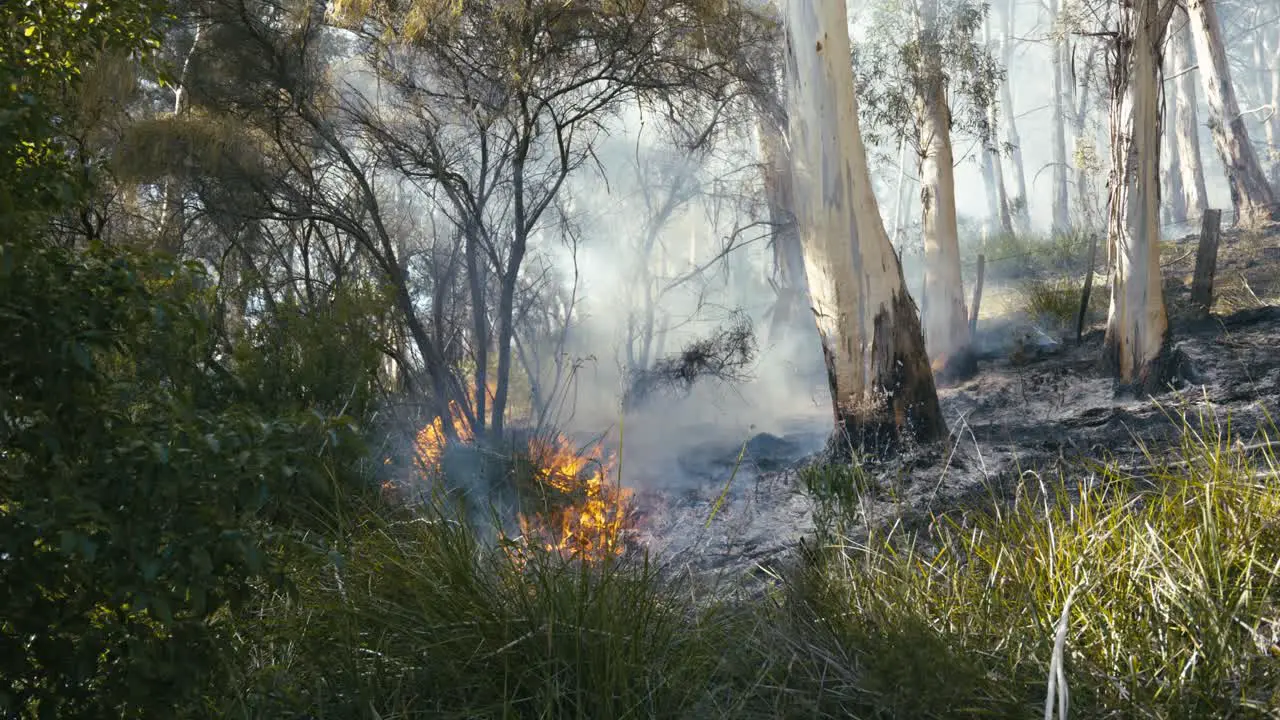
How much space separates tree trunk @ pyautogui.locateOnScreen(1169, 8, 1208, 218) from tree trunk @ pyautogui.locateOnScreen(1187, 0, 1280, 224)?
319 centimetres

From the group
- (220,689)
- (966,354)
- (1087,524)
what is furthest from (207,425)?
(966,354)

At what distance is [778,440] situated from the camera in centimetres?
1009

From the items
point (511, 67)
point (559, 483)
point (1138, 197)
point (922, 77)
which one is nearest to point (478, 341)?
point (511, 67)

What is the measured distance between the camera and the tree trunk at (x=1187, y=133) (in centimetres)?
2070

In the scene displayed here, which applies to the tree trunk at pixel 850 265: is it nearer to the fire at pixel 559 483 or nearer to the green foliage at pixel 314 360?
the fire at pixel 559 483

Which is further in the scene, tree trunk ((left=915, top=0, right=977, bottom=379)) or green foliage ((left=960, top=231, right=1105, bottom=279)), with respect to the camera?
green foliage ((left=960, top=231, right=1105, bottom=279))

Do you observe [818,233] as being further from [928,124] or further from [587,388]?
[587,388]

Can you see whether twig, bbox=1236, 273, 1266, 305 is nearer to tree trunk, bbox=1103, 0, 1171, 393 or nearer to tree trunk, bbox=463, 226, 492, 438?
tree trunk, bbox=1103, 0, 1171, 393

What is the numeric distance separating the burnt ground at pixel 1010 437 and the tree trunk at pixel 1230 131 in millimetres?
4343

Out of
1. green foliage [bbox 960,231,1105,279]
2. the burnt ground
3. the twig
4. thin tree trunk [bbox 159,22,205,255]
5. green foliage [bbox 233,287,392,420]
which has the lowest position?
the burnt ground

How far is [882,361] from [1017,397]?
2.19 meters

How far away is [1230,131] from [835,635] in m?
16.1

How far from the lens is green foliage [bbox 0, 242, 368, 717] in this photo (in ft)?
6.80

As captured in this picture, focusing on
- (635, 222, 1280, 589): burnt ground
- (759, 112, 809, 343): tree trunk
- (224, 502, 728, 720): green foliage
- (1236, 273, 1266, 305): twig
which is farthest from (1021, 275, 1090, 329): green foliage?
(224, 502, 728, 720): green foliage
